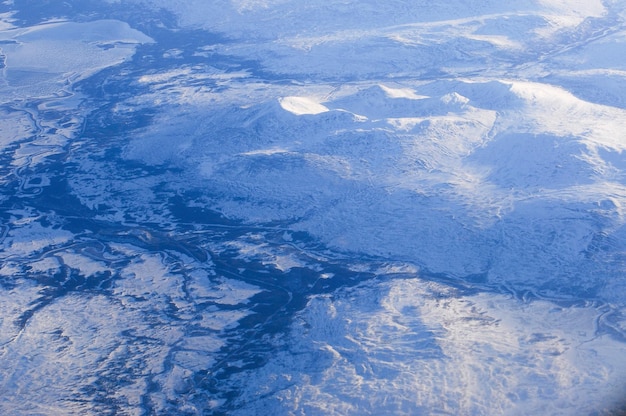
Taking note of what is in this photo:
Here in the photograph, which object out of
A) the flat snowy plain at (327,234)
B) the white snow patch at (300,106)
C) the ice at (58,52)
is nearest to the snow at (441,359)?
the flat snowy plain at (327,234)

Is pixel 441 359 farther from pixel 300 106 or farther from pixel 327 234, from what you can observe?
pixel 300 106

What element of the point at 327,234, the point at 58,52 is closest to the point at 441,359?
the point at 327,234

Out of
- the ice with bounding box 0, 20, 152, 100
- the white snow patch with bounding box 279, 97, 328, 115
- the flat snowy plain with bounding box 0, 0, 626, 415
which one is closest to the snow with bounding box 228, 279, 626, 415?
the flat snowy plain with bounding box 0, 0, 626, 415

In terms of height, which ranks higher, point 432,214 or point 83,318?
point 432,214

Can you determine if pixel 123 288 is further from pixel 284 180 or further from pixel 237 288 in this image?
pixel 284 180

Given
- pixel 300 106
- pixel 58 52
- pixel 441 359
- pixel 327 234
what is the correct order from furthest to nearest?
1. pixel 58 52
2. pixel 300 106
3. pixel 327 234
4. pixel 441 359

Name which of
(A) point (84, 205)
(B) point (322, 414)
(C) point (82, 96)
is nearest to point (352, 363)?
(B) point (322, 414)

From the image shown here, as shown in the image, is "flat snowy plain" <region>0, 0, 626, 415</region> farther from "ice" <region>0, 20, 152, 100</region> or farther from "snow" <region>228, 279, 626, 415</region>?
"ice" <region>0, 20, 152, 100</region>

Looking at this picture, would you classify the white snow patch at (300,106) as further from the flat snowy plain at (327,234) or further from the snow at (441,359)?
the snow at (441,359)
